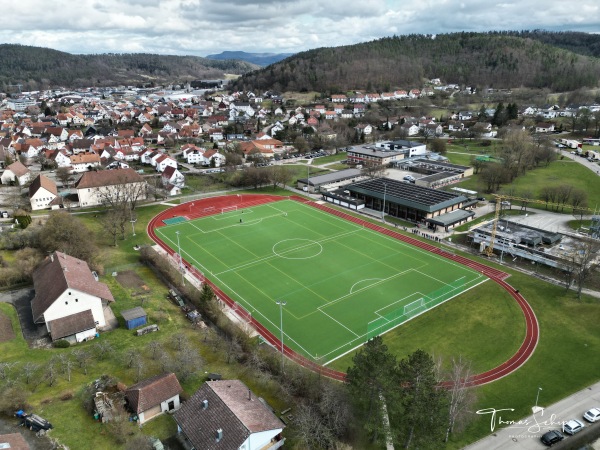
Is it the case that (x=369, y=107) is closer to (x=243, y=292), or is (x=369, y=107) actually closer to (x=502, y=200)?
(x=502, y=200)

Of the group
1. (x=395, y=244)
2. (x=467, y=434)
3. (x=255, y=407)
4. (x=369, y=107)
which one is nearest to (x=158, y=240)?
(x=395, y=244)

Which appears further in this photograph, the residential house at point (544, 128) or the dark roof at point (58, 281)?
the residential house at point (544, 128)

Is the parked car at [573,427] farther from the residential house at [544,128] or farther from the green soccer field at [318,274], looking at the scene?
the residential house at [544,128]

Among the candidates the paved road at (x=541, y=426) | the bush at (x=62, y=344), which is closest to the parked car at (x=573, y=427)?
the paved road at (x=541, y=426)

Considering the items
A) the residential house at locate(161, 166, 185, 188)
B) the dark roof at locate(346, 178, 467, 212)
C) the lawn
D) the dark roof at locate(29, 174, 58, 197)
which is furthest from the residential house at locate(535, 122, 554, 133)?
the dark roof at locate(29, 174, 58, 197)

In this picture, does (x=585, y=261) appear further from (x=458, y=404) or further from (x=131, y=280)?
(x=131, y=280)

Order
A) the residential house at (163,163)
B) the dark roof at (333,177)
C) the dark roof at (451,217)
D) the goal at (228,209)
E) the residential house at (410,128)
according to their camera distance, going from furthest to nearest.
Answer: the residential house at (410,128), the residential house at (163,163), the dark roof at (333,177), the goal at (228,209), the dark roof at (451,217)

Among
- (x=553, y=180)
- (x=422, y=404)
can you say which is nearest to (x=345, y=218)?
(x=422, y=404)

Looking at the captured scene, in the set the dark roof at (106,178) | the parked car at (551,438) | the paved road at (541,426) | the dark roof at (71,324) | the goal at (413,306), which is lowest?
the paved road at (541,426)
